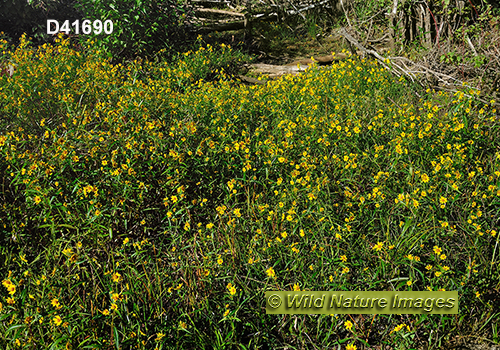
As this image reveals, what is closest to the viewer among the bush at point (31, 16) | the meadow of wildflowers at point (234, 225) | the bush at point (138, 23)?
the meadow of wildflowers at point (234, 225)

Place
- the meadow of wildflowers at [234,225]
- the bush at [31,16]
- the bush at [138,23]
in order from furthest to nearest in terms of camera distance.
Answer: the bush at [31,16]
the bush at [138,23]
the meadow of wildflowers at [234,225]

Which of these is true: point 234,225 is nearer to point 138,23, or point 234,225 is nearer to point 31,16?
point 138,23

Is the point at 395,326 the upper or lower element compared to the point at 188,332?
lower

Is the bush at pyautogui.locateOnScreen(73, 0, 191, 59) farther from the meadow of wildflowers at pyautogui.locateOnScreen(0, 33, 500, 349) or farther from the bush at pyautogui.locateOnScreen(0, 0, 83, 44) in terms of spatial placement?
the meadow of wildflowers at pyautogui.locateOnScreen(0, 33, 500, 349)

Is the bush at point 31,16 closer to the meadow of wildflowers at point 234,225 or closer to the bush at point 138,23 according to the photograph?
the bush at point 138,23

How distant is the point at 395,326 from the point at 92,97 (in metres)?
3.58

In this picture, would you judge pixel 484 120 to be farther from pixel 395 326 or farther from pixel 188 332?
pixel 188 332

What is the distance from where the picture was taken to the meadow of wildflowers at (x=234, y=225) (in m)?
2.15

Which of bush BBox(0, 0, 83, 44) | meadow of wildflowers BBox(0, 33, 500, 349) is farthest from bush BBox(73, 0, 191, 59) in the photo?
meadow of wildflowers BBox(0, 33, 500, 349)

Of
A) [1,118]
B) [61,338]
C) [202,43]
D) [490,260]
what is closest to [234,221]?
[61,338]

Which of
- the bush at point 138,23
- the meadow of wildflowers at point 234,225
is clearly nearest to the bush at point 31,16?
the bush at point 138,23

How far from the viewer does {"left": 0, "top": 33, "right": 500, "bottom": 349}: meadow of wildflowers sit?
2.15m

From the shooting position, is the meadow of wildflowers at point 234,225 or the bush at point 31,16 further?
the bush at point 31,16

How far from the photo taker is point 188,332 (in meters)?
1.98
